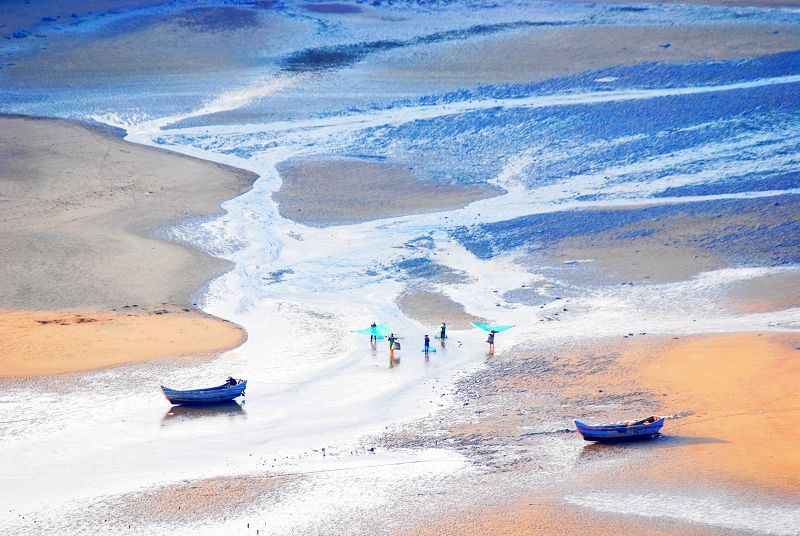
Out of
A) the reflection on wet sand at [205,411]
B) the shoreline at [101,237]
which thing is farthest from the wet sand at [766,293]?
the reflection on wet sand at [205,411]

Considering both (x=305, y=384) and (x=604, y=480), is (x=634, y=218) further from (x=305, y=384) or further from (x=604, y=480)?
(x=604, y=480)

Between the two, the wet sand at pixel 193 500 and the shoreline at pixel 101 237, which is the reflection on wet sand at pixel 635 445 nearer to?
the wet sand at pixel 193 500

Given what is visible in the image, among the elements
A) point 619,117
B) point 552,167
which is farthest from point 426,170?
point 619,117

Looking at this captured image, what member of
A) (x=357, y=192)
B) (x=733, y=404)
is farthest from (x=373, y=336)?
(x=357, y=192)

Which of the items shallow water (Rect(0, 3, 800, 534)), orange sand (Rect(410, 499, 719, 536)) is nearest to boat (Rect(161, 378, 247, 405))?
shallow water (Rect(0, 3, 800, 534))

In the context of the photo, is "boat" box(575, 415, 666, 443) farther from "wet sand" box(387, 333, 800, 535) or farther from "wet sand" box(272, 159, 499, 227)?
"wet sand" box(272, 159, 499, 227)
